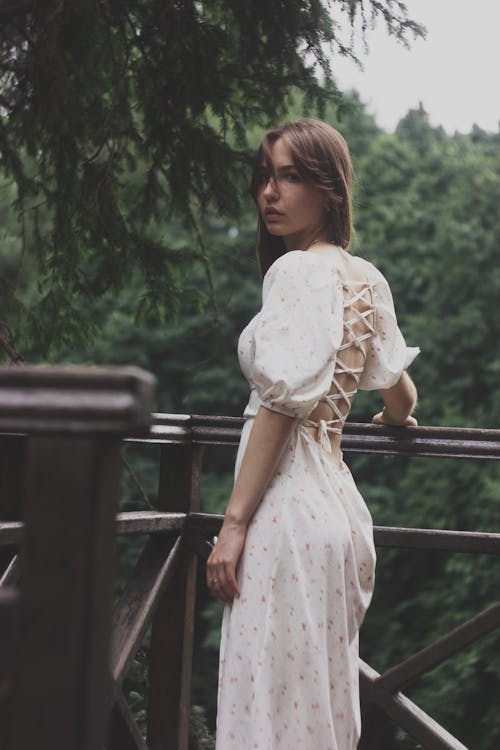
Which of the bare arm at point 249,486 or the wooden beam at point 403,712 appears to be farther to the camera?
the wooden beam at point 403,712

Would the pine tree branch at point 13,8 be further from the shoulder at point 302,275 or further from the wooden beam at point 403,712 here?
the wooden beam at point 403,712

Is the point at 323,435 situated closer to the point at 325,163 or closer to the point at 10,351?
the point at 325,163

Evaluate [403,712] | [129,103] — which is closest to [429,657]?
[403,712]

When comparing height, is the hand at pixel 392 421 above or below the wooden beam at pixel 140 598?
above

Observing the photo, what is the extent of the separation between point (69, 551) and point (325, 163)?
4.80ft

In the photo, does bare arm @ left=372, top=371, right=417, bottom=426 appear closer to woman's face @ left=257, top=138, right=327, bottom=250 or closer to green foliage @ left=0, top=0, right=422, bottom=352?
woman's face @ left=257, top=138, right=327, bottom=250

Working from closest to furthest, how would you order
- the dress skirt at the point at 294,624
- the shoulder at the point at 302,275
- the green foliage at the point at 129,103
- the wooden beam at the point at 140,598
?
the dress skirt at the point at 294,624
the shoulder at the point at 302,275
the wooden beam at the point at 140,598
the green foliage at the point at 129,103

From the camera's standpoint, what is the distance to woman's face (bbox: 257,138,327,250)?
2.12 meters

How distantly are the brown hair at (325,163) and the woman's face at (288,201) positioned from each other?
0.5 inches

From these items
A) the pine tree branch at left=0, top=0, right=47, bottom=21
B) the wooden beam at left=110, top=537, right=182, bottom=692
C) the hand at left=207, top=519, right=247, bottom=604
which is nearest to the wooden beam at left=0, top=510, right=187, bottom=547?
the wooden beam at left=110, top=537, right=182, bottom=692

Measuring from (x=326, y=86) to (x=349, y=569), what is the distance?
222cm

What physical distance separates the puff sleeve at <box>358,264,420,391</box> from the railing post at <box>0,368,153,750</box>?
1.36 m

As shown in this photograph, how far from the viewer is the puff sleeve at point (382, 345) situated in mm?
2158

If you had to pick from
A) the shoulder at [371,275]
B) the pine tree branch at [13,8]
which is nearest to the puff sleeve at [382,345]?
the shoulder at [371,275]
